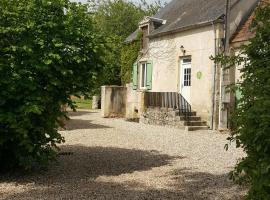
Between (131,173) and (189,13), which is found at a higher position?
(189,13)

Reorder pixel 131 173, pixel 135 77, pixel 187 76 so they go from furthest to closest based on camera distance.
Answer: pixel 135 77 → pixel 187 76 → pixel 131 173

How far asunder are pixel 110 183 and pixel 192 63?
1205 cm

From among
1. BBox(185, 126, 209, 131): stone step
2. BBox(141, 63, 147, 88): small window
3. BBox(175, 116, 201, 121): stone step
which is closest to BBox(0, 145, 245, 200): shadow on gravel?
BBox(185, 126, 209, 131): stone step

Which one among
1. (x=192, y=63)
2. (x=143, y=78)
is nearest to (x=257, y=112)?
(x=192, y=63)

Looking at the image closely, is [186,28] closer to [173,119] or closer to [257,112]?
[173,119]

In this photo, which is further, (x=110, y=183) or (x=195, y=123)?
(x=195, y=123)

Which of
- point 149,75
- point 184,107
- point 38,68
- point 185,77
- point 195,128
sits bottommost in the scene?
point 195,128

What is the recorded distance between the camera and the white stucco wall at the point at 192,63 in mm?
16859

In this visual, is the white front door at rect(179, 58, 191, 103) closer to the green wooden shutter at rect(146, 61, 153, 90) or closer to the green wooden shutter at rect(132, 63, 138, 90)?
the green wooden shutter at rect(146, 61, 153, 90)

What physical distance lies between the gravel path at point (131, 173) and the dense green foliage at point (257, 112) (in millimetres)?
1649

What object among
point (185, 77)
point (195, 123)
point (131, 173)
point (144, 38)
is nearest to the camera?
point (131, 173)

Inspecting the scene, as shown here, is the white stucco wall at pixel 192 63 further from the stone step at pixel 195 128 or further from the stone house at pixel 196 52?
the stone step at pixel 195 128

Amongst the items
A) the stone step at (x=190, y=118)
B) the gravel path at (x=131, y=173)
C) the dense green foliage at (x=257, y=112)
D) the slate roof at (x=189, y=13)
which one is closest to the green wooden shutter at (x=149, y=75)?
the slate roof at (x=189, y=13)

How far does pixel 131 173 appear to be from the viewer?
743 cm
